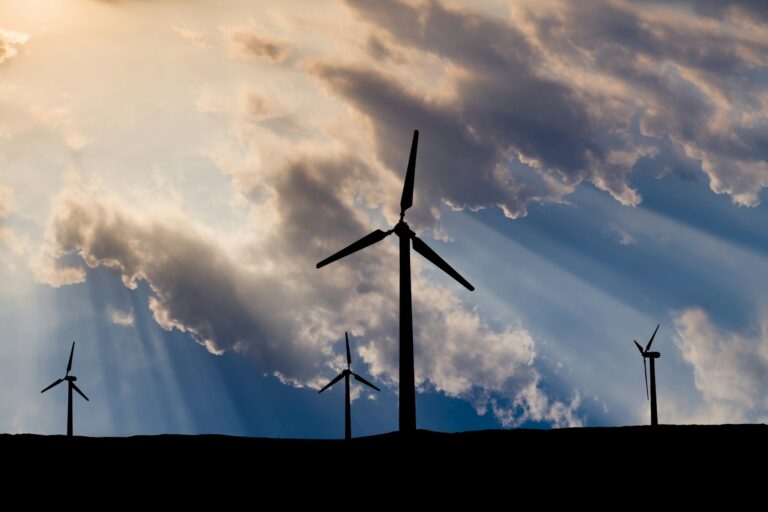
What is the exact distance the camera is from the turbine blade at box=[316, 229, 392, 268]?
53812 millimetres

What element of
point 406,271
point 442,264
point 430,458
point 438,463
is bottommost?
point 438,463

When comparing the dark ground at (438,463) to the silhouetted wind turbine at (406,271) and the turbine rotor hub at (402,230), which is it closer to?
the silhouetted wind turbine at (406,271)

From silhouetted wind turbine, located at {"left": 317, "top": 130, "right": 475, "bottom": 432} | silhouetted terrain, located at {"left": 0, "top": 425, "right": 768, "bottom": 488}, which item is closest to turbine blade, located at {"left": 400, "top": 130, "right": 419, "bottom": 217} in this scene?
silhouetted wind turbine, located at {"left": 317, "top": 130, "right": 475, "bottom": 432}

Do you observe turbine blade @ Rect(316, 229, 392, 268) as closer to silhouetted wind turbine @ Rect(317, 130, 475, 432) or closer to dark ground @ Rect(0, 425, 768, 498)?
silhouetted wind turbine @ Rect(317, 130, 475, 432)

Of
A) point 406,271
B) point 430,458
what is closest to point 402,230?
point 406,271

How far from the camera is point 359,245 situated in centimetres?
5466

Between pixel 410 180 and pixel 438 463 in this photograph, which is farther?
pixel 410 180

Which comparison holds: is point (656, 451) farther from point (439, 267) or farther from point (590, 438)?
point (439, 267)

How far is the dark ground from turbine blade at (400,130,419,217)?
13414 mm

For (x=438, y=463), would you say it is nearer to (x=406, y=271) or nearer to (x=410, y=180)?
(x=406, y=271)

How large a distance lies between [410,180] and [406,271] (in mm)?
9749

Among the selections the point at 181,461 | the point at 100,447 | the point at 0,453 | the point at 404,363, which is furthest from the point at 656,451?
the point at 0,453

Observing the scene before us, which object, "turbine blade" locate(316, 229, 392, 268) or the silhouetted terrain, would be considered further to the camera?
"turbine blade" locate(316, 229, 392, 268)

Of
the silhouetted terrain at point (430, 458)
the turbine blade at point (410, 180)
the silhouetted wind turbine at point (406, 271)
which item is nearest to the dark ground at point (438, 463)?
the silhouetted terrain at point (430, 458)
